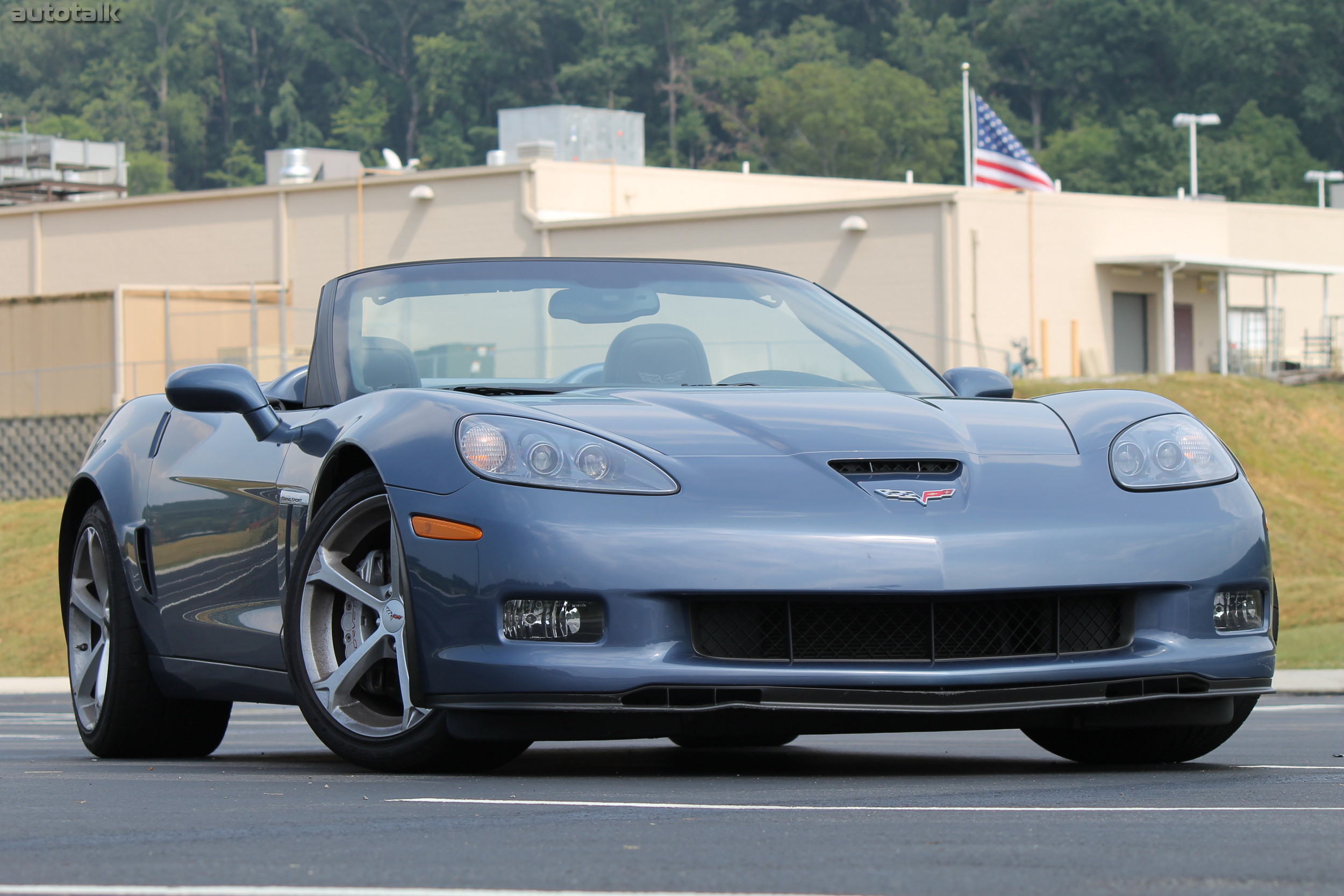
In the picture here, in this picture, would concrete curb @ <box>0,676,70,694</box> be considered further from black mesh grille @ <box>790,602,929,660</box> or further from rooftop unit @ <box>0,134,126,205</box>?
rooftop unit @ <box>0,134,126,205</box>

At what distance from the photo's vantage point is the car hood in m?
4.95

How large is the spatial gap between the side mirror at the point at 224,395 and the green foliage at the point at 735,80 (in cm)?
8986

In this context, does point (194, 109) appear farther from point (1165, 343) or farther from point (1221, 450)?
point (1221, 450)

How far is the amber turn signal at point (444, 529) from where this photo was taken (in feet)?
15.6

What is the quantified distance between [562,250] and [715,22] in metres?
79.1

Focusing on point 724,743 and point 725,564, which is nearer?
point 725,564

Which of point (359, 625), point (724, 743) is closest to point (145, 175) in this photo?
point (724, 743)

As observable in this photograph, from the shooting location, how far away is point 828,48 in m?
117

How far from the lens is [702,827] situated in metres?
3.75

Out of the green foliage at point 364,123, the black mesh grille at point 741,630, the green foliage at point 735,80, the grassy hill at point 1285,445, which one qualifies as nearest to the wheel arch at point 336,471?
the black mesh grille at point 741,630

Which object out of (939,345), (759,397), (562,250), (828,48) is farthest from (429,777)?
(828,48)

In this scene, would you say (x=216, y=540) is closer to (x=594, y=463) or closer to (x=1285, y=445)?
(x=594, y=463)

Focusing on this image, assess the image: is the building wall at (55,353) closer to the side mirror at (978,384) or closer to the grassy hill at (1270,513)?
the grassy hill at (1270,513)

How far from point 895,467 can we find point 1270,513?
89.6ft
